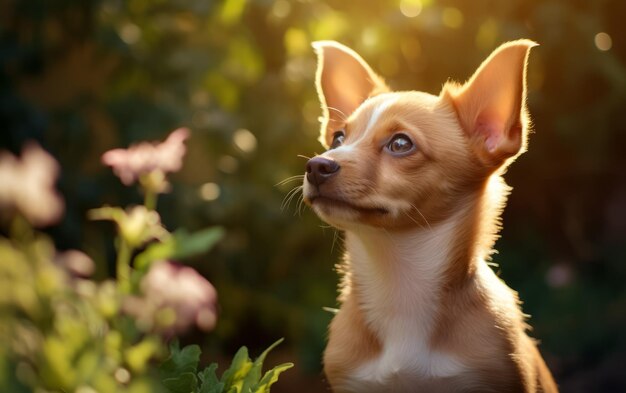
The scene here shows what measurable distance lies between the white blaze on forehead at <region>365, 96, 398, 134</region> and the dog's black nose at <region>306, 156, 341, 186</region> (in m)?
0.31

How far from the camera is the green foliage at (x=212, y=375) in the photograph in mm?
2375

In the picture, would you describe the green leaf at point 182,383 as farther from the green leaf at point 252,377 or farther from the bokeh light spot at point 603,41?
the bokeh light spot at point 603,41

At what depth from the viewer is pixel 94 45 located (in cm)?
762

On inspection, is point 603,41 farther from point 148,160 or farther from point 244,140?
point 148,160

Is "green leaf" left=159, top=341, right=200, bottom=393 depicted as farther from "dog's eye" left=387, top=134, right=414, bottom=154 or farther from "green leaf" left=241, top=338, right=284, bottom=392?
"dog's eye" left=387, top=134, right=414, bottom=154

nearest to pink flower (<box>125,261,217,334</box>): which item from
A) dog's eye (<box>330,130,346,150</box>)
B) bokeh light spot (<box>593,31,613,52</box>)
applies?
dog's eye (<box>330,130,346,150</box>)

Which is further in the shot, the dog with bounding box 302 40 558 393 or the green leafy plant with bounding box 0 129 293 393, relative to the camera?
the dog with bounding box 302 40 558 393

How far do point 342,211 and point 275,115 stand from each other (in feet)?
13.9

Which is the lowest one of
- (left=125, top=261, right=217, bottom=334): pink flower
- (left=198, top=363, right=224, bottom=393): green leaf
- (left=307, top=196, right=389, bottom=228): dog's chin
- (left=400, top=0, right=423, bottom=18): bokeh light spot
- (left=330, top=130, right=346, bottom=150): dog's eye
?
(left=400, top=0, right=423, bottom=18): bokeh light spot

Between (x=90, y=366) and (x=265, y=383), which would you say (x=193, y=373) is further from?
(x=90, y=366)

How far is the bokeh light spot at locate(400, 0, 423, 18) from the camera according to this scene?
6813mm

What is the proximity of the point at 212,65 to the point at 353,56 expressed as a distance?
3593 mm

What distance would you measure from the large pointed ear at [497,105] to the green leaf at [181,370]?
4.33 feet

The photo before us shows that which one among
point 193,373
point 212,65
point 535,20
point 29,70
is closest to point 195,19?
point 212,65
